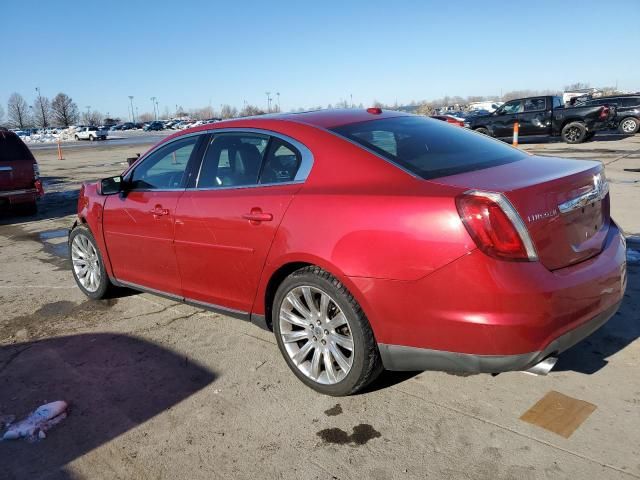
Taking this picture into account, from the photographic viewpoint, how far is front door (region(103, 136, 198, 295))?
13.5 ft

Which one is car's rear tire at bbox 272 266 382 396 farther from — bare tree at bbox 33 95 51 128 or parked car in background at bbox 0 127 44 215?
bare tree at bbox 33 95 51 128

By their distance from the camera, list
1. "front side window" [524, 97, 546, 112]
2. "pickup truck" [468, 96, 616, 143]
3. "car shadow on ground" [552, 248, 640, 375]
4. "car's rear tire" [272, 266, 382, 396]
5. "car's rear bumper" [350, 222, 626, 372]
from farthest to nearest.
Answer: "front side window" [524, 97, 546, 112] → "pickup truck" [468, 96, 616, 143] → "car shadow on ground" [552, 248, 640, 375] → "car's rear tire" [272, 266, 382, 396] → "car's rear bumper" [350, 222, 626, 372]

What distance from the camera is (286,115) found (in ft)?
12.6

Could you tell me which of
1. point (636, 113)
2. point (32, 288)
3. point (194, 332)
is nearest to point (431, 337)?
point (194, 332)

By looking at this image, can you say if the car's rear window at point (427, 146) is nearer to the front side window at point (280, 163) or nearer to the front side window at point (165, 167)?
the front side window at point (280, 163)

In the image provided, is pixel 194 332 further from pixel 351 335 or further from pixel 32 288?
pixel 32 288

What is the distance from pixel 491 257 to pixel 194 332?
2.64 metres

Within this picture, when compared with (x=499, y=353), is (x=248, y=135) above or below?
above

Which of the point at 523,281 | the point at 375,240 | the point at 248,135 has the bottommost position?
the point at 523,281

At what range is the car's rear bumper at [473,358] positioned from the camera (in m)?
2.57

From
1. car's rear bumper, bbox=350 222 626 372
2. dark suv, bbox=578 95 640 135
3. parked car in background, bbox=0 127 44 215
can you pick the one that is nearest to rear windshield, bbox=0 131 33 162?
parked car in background, bbox=0 127 44 215

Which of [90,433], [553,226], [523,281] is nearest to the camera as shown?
[523,281]

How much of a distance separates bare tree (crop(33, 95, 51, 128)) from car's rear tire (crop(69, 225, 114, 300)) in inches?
5400

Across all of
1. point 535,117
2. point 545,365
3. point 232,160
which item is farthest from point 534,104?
point 545,365
